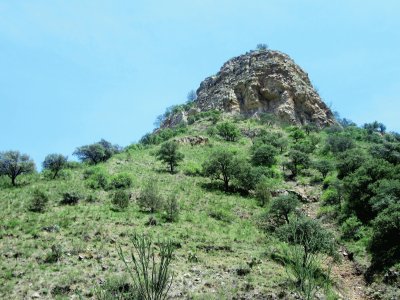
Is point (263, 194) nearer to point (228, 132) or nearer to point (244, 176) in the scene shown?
point (244, 176)

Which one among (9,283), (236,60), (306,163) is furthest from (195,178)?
(236,60)

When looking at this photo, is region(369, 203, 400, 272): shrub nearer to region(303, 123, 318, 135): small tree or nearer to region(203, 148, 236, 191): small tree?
region(203, 148, 236, 191): small tree

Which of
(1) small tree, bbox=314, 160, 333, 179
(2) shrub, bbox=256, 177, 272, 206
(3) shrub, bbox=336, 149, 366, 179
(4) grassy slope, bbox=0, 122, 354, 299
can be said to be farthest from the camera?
(1) small tree, bbox=314, 160, 333, 179

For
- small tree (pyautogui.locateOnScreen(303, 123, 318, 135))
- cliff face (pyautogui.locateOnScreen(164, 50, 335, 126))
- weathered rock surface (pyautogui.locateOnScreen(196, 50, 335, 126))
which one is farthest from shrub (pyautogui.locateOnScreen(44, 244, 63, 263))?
weathered rock surface (pyautogui.locateOnScreen(196, 50, 335, 126))

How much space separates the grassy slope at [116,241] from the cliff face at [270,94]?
44.2 m

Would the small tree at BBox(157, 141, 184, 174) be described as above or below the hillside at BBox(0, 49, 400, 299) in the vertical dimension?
above

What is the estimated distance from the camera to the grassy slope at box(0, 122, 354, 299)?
21.0 metres

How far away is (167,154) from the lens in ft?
152

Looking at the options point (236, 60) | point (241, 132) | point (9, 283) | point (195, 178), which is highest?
point (236, 60)

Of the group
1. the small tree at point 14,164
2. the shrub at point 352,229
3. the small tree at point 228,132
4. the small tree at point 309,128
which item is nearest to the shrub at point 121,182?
the small tree at point 14,164

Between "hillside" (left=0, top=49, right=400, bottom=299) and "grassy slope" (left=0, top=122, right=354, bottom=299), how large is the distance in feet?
0.24

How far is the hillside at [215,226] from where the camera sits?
2114 cm

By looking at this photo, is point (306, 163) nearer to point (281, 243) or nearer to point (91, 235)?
point (281, 243)

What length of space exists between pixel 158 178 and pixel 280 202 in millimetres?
14264
